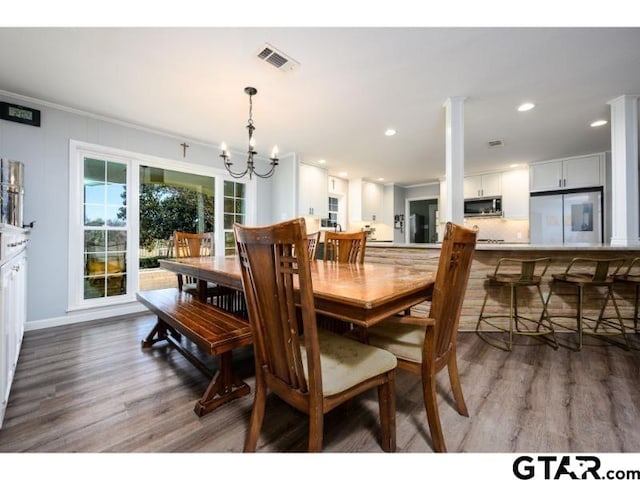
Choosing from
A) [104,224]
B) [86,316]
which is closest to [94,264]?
[104,224]

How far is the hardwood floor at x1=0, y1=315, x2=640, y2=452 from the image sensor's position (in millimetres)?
1271

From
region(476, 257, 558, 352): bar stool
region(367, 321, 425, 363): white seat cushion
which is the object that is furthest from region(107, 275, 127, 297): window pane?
region(476, 257, 558, 352): bar stool

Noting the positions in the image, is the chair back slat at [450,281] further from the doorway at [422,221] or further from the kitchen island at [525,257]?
the doorway at [422,221]

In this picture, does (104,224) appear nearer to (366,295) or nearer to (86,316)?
(86,316)

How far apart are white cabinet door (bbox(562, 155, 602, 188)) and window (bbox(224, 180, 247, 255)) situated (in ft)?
18.7

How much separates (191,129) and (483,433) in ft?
13.9

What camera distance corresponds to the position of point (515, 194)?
536 centimetres

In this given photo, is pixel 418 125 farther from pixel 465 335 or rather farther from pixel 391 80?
pixel 465 335

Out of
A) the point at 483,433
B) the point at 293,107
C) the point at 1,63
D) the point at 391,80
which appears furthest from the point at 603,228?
the point at 1,63

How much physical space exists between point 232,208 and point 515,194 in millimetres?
5469

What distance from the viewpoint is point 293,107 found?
2.99 m

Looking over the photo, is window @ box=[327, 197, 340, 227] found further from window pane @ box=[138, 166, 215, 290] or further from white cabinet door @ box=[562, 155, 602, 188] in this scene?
white cabinet door @ box=[562, 155, 602, 188]

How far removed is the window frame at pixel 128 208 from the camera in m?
3.09

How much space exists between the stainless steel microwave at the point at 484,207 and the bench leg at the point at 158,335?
5841mm
